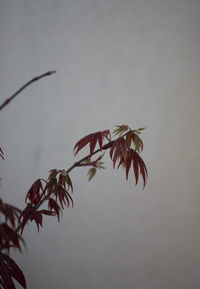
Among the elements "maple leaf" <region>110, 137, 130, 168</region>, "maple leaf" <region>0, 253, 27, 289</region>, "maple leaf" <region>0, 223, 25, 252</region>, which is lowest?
"maple leaf" <region>0, 253, 27, 289</region>

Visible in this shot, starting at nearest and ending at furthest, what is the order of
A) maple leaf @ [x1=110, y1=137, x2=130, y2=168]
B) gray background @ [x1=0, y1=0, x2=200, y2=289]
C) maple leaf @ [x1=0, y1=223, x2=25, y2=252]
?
maple leaf @ [x1=0, y1=223, x2=25, y2=252] < maple leaf @ [x1=110, y1=137, x2=130, y2=168] < gray background @ [x1=0, y1=0, x2=200, y2=289]

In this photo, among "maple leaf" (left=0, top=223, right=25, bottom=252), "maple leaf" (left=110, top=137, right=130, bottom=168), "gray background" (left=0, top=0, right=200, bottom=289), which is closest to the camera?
"maple leaf" (left=0, top=223, right=25, bottom=252)

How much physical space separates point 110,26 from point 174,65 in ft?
1.35

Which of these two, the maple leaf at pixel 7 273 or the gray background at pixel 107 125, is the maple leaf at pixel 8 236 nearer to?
the maple leaf at pixel 7 273

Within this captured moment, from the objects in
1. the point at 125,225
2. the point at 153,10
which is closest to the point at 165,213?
the point at 125,225

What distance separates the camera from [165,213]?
1592 mm

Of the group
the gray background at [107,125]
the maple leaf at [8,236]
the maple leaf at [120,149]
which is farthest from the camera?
the gray background at [107,125]

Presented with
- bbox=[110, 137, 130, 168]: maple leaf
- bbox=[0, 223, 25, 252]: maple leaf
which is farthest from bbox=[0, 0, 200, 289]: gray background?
bbox=[0, 223, 25, 252]: maple leaf

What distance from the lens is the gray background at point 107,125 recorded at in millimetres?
1578

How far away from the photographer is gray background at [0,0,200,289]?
5.18 ft

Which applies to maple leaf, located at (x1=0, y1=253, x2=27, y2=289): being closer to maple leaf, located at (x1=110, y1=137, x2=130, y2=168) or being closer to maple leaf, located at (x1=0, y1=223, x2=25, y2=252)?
maple leaf, located at (x1=0, y1=223, x2=25, y2=252)

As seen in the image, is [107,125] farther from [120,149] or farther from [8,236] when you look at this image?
[8,236]


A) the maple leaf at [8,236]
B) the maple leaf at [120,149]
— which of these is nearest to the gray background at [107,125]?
the maple leaf at [120,149]

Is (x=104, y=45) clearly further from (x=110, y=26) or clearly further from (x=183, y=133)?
(x=183, y=133)
